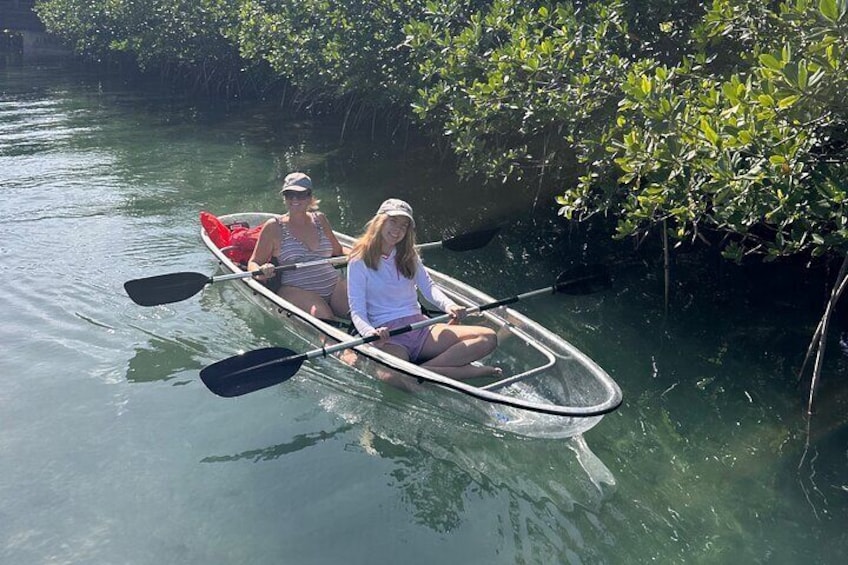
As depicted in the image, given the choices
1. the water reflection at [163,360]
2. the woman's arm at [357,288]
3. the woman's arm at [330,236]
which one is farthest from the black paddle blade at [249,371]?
the woman's arm at [330,236]

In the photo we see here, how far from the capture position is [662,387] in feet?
20.8

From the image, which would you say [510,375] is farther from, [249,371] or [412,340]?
[249,371]

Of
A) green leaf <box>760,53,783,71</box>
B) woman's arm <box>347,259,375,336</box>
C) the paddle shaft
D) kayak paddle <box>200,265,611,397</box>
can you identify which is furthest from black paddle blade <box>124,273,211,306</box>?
green leaf <box>760,53,783,71</box>

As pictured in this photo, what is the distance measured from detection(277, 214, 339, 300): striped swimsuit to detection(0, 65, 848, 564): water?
0.60m

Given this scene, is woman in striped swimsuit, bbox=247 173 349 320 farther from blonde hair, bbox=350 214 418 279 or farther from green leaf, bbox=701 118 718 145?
green leaf, bbox=701 118 718 145

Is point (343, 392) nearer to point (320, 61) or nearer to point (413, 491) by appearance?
point (413, 491)

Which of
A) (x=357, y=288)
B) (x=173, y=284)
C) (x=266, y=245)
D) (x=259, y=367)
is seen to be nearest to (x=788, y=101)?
(x=357, y=288)

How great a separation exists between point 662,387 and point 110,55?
3080 centimetres

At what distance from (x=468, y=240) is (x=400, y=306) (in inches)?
85.6

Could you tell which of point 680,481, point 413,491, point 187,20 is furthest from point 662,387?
point 187,20

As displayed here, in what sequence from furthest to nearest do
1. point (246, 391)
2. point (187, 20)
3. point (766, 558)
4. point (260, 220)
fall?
point (187, 20), point (260, 220), point (246, 391), point (766, 558)

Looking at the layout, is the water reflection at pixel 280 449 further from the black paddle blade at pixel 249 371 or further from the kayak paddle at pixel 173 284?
the kayak paddle at pixel 173 284

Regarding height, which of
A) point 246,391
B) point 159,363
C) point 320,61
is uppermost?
point 320,61

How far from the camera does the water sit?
177 inches
